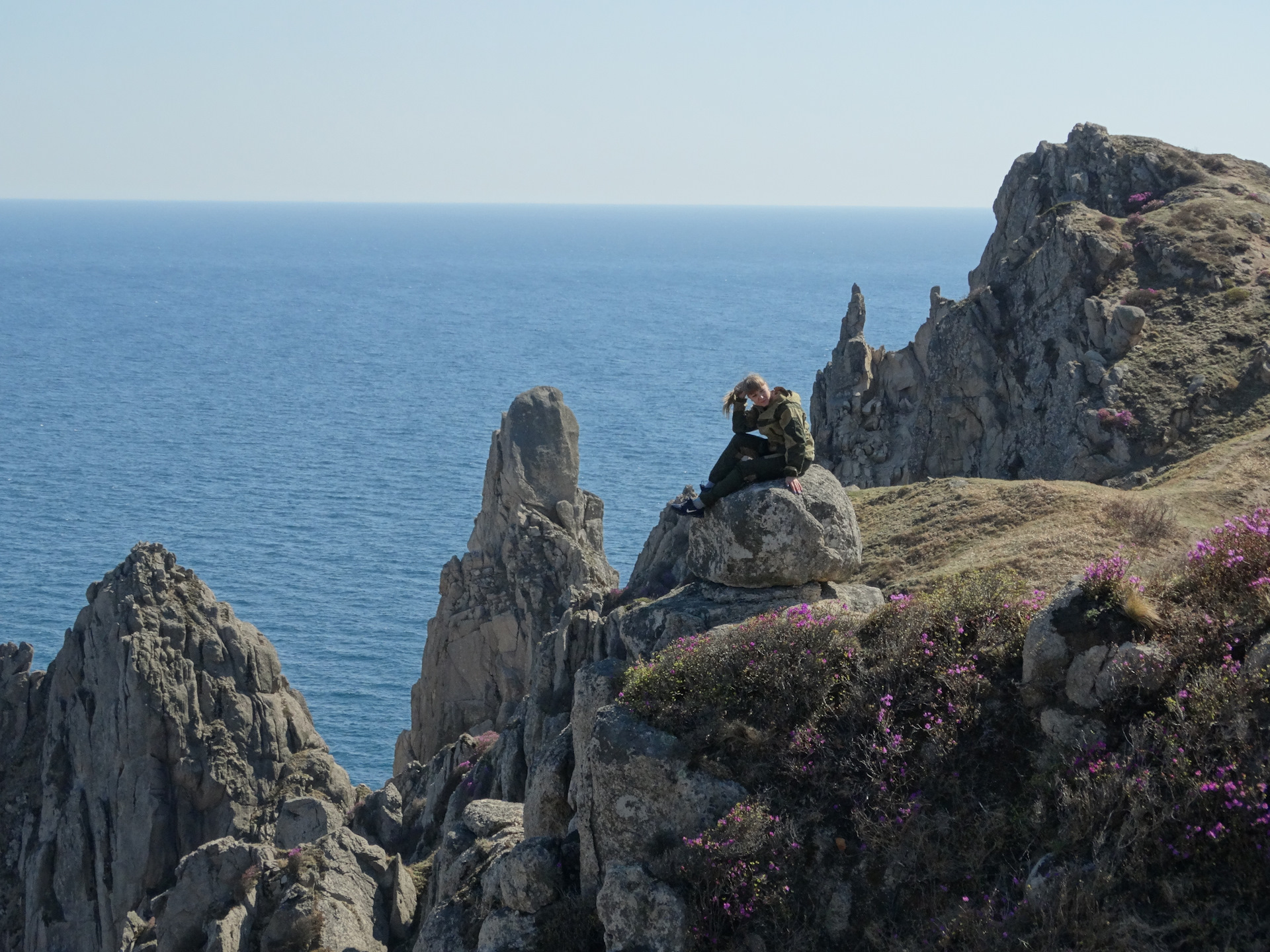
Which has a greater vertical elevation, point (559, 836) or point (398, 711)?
point (559, 836)

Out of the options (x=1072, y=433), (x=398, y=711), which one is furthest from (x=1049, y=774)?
(x=398, y=711)

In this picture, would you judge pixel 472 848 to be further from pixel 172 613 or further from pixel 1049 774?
pixel 172 613

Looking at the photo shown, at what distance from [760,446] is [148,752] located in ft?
106

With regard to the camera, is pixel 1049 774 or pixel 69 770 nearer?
pixel 1049 774

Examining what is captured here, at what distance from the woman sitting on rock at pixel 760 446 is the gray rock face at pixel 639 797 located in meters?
4.77

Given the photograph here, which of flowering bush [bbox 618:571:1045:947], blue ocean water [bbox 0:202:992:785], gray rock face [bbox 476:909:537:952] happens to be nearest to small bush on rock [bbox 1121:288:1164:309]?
flowering bush [bbox 618:571:1045:947]

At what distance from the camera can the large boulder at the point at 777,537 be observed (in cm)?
1795

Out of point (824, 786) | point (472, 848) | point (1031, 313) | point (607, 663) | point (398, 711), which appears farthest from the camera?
point (398, 711)

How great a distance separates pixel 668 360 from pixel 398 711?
127475 mm

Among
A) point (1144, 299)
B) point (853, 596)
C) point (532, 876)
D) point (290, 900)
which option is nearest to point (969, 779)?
point (532, 876)

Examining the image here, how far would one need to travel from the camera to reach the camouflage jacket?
17906mm

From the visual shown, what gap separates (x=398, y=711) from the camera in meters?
71.7

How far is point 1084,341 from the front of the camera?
156 feet

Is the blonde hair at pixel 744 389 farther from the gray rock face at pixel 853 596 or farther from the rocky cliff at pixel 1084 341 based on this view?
the rocky cliff at pixel 1084 341
